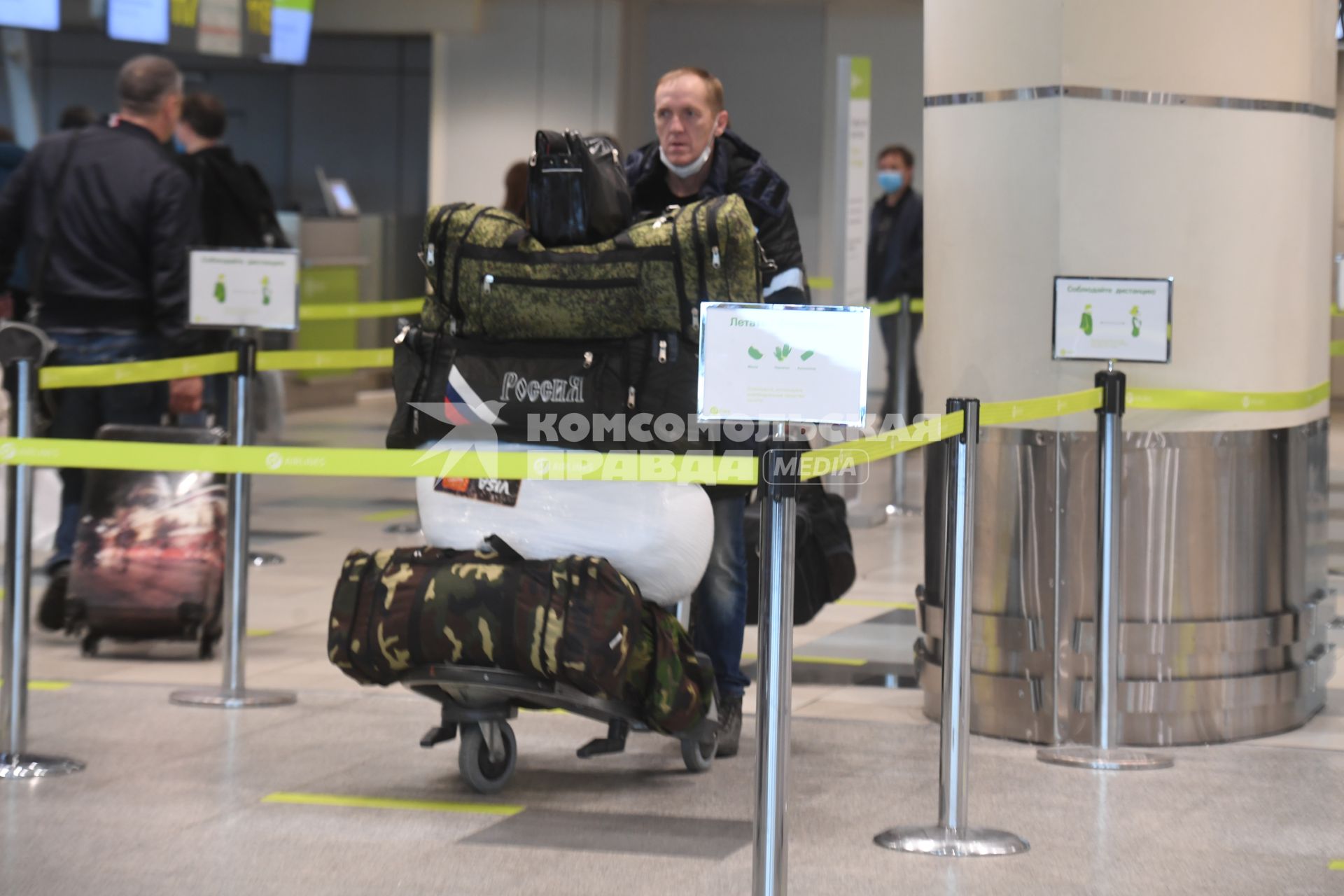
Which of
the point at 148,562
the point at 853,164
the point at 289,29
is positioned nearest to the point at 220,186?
the point at 148,562

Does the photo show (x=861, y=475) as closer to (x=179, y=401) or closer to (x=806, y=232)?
(x=179, y=401)

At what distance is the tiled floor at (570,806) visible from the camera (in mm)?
3863

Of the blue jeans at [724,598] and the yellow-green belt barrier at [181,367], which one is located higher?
the yellow-green belt barrier at [181,367]

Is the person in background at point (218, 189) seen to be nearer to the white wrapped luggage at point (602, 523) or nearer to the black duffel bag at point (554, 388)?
the black duffel bag at point (554, 388)

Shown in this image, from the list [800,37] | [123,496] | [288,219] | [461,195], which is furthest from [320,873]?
[800,37]

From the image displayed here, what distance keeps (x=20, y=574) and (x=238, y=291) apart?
5.59 ft

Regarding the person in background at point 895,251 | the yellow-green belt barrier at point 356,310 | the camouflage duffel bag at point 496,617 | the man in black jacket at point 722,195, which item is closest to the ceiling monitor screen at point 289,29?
the yellow-green belt barrier at point 356,310

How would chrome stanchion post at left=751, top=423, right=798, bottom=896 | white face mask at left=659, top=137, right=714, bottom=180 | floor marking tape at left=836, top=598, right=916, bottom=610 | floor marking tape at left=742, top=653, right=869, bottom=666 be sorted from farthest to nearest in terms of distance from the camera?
floor marking tape at left=836, top=598, right=916, bottom=610 → floor marking tape at left=742, top=653, right=869, bottom=666 → white face mask at left=659, top=137, right=714, bottom=180 → chrome stanchion post at left=751, top=423, right=798, bottom=896

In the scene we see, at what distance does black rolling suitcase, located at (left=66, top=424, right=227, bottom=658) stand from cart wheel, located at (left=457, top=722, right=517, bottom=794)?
1813 millimetres

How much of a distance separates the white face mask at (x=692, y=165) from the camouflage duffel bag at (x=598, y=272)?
19.8 inches

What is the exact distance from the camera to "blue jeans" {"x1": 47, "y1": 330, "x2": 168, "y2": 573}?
6.73 meters

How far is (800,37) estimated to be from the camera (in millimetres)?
18859

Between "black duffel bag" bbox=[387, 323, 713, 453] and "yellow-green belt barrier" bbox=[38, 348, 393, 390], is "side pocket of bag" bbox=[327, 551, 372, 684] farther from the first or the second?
"yellow-green belt barrier" bbox=[38, 348, 393, 390]

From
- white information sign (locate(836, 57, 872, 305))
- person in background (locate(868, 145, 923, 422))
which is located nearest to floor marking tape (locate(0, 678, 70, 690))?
white information sign (locate(836, 57, 872, 305))
